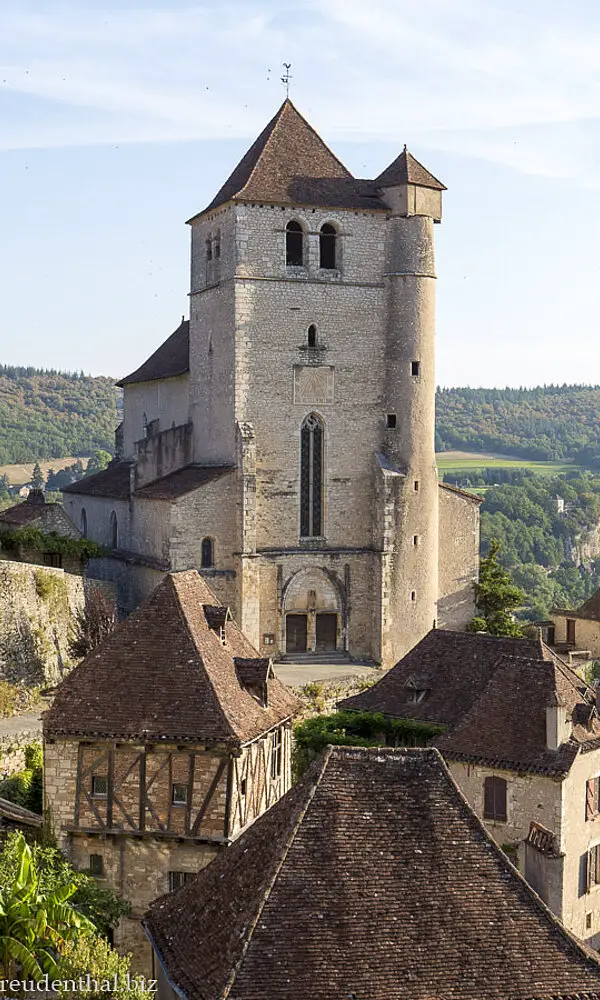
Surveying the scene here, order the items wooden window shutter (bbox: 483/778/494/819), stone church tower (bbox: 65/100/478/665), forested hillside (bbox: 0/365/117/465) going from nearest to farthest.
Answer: wooden window shutter (bbox: 483/778/494/819)
stone church tower (bbox: 65/100/478/665)
forested hillside (bbox: 0/365/117/465)

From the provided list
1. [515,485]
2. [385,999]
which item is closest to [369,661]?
[385,999]

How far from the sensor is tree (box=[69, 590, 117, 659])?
3728 cm

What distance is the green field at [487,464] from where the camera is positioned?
499 ft

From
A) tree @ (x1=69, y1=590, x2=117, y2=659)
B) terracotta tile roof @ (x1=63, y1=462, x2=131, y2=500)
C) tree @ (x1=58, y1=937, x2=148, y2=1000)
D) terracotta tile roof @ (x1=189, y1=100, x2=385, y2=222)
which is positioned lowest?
tree @ (x1=58, y1=937, x2=148, y2=1000)

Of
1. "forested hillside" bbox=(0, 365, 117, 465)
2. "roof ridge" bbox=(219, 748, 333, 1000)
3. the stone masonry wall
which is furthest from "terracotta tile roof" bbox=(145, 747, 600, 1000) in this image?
"forested hillside" bbox=(0, 365, 117, 465)

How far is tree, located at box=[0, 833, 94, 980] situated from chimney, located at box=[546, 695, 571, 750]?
36.3ft

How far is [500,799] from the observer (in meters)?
27.0

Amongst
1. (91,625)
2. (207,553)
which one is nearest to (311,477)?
(207,553)

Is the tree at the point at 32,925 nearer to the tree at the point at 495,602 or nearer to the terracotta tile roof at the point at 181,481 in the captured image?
the terracotta tile roof at the point at 181,481

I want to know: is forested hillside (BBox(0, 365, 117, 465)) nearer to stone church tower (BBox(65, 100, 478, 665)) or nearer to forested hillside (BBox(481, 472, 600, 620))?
forested hillside (BBox(481, 472, 600, 620))

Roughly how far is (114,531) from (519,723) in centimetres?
2682

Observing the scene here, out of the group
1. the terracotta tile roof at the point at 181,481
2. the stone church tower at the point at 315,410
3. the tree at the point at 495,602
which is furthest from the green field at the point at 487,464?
the terracotta tile roof at the point at 181,481

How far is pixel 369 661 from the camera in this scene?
45.9 meters

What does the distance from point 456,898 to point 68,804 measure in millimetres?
10137
